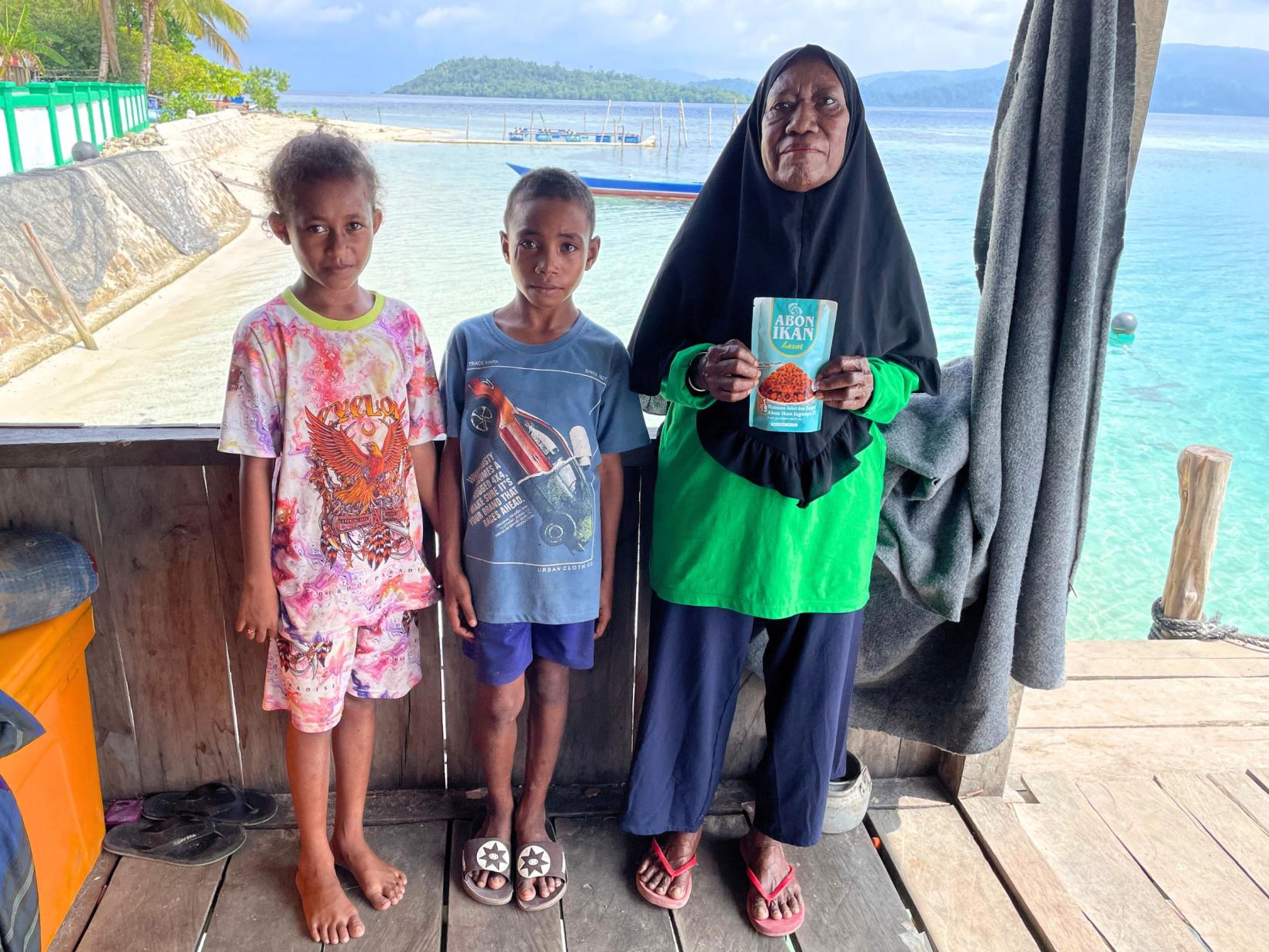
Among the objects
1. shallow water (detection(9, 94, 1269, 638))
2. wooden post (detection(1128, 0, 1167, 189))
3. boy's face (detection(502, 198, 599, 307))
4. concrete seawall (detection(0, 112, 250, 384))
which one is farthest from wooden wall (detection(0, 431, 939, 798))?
concrete seawall (detection(0, 112, 250, 384))

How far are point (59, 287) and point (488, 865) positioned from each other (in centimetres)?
1261

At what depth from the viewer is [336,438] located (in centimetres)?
144

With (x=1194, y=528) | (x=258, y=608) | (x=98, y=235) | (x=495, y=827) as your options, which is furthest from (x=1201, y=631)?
(x=98, y=235)

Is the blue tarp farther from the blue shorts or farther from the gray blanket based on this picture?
the gray blanket

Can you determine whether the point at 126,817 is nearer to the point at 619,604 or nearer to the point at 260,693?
the point at 260,693

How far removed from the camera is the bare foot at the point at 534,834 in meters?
1.70

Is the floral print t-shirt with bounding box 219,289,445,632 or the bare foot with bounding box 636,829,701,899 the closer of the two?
the floral print t-shirt with bounding box 219,289,445,632

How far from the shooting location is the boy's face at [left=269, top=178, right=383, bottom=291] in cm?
138

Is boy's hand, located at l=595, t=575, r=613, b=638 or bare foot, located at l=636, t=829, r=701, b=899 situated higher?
boy's hand, located at l=595, t=575, r=613, b=638

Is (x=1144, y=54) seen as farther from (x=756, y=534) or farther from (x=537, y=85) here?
(x=537, y=85)

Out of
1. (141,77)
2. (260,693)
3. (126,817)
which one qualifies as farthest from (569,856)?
(141,77)

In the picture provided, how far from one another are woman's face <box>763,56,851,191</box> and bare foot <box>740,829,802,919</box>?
4.08ft

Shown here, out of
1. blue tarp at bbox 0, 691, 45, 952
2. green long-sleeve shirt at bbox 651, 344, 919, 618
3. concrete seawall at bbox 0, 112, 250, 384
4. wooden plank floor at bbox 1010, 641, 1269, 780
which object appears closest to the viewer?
blue tarp at bbox 0, 691, 45, 952

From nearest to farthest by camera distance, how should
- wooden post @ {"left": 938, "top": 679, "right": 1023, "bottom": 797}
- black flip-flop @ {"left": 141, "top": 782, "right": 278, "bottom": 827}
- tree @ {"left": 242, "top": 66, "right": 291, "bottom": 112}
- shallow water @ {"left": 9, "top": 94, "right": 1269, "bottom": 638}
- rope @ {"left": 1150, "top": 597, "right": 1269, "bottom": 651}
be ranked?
black flip-flop @ {"left": 141, "top": 782, "right": 278, "bottom": 827} < wooden post @ {"left": 938, "top": 679, "right": 1023, "bottom": 797} < rope @ {"left": 1150, "top": 597, "right": 1269, "bottom": 651} < shallow water @ {"left": 9, "top": 94, "right": 1269, "bottom": 638} < tree @ {"left": 242, "top": 66, "right": 291, "bottom": 112}
